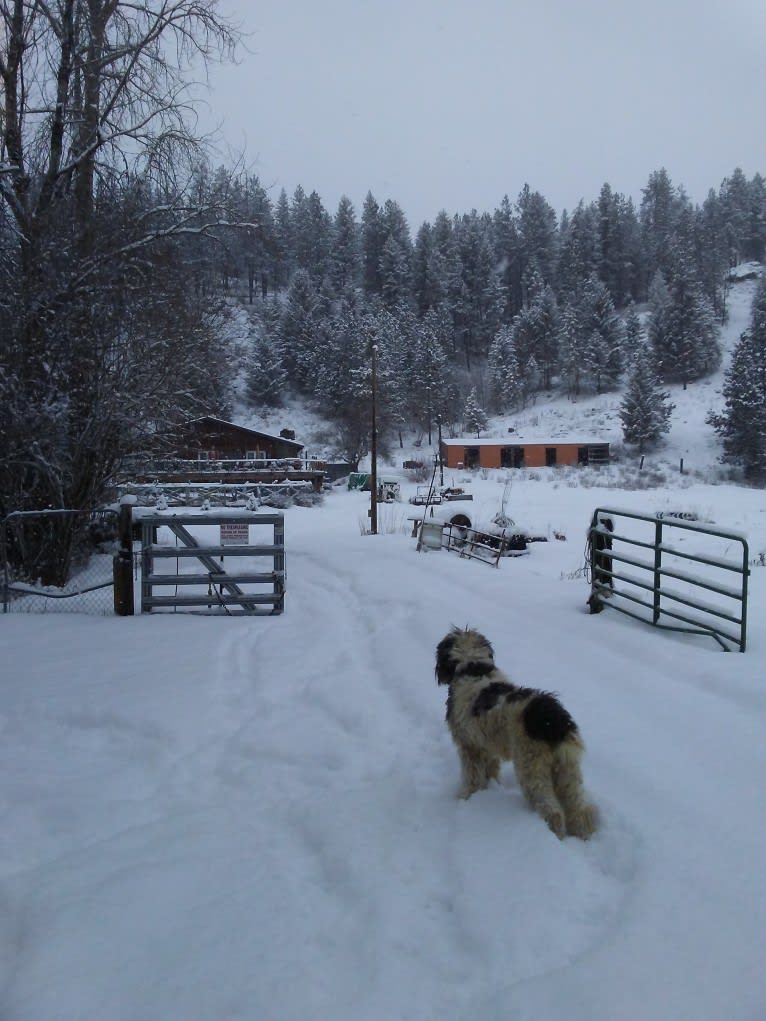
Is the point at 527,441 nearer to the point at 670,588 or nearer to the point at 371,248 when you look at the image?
the point at 670,588

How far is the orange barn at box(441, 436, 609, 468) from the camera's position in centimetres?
5509

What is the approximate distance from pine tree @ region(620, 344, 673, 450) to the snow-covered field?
169ft

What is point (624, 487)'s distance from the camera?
4094cm

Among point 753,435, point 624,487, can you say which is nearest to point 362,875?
point 624,487

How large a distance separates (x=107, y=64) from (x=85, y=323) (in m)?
4.60

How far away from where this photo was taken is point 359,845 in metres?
3.33

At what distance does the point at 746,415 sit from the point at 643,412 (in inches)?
318

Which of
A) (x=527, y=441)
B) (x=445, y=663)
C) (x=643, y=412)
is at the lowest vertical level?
(x=445, y=663)

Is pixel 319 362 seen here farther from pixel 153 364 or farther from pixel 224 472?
pixel 153 364

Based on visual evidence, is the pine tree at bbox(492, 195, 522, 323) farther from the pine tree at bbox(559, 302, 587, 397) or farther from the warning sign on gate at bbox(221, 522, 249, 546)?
the warning sign on gate at bbox(221, 522, 249, 546)

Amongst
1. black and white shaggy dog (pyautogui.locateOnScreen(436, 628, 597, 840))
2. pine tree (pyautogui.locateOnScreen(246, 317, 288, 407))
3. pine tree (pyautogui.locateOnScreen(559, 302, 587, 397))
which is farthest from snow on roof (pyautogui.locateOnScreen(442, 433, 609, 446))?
black and white shaggy dog (pyautogui.locateOnScreen(436, 628, 597, 840))

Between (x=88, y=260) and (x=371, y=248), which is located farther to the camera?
(x=371, y=248)

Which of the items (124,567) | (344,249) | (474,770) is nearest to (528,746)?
(474,770)

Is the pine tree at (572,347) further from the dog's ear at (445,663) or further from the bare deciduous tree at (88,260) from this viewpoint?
the dog's ear at (445,663)
